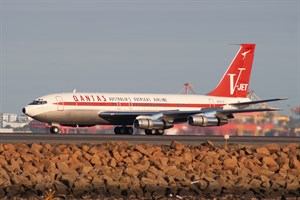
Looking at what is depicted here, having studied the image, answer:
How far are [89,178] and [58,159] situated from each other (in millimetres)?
3471

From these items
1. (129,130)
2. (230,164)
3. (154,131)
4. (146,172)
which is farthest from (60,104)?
(146,172)

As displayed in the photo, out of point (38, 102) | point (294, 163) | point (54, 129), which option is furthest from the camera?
point (38, 102)

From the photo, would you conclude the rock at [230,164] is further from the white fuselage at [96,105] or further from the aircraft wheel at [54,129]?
the white fuselage at [96,105]

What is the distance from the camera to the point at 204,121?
212 ft

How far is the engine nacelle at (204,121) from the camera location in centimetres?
6446

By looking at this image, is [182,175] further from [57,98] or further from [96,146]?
[57,98]

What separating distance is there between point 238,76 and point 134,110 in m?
12.3

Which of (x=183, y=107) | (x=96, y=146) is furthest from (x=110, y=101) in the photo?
(x=96, y=146)

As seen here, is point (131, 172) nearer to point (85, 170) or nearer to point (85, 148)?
point (85, 170)

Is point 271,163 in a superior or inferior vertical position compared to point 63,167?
inferior

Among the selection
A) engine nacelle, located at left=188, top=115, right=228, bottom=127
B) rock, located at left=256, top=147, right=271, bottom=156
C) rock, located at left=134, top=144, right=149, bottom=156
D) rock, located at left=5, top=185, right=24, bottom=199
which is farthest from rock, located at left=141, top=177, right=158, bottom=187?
engine nacelle, located at left=188, top=115, right=228, bottom=127

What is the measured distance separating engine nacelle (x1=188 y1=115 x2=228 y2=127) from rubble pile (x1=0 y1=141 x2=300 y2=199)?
26274mm

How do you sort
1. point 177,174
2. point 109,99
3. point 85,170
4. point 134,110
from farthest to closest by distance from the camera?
point 134,110
point 109,99
point 85,170
point 177,174

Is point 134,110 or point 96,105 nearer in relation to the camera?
point 96,105
